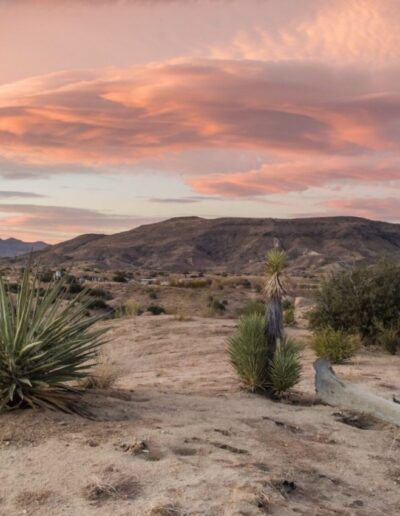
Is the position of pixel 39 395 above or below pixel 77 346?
below

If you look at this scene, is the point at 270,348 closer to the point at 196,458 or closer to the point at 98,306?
the point at 196,458

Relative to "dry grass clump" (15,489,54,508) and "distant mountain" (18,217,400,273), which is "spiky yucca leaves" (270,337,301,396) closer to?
"dry grass clump" (15,489,54,508)

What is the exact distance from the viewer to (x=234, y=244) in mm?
126312

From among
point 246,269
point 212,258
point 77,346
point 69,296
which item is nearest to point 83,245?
point 212,258

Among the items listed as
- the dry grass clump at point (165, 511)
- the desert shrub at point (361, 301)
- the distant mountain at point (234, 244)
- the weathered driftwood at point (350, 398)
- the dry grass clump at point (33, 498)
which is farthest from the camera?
the distant mountain at point (234, 244)

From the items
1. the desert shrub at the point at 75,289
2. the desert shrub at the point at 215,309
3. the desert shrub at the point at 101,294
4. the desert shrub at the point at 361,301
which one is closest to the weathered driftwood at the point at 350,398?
the desert shrub at the point at 361,301

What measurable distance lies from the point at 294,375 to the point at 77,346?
367cm

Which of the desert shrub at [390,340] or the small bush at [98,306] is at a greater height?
the desert shrub at [390,340]

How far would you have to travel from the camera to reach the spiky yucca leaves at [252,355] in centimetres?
1005

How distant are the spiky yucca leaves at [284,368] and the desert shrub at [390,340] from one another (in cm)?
695

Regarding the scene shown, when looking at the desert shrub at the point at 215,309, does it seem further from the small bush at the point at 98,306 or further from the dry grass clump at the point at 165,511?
the dry grass clump at the point at 165,511

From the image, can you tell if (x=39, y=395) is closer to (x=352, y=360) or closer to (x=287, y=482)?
(x=287, y=482)

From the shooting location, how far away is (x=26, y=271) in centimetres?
755

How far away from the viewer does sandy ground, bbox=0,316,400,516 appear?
17.2ft
